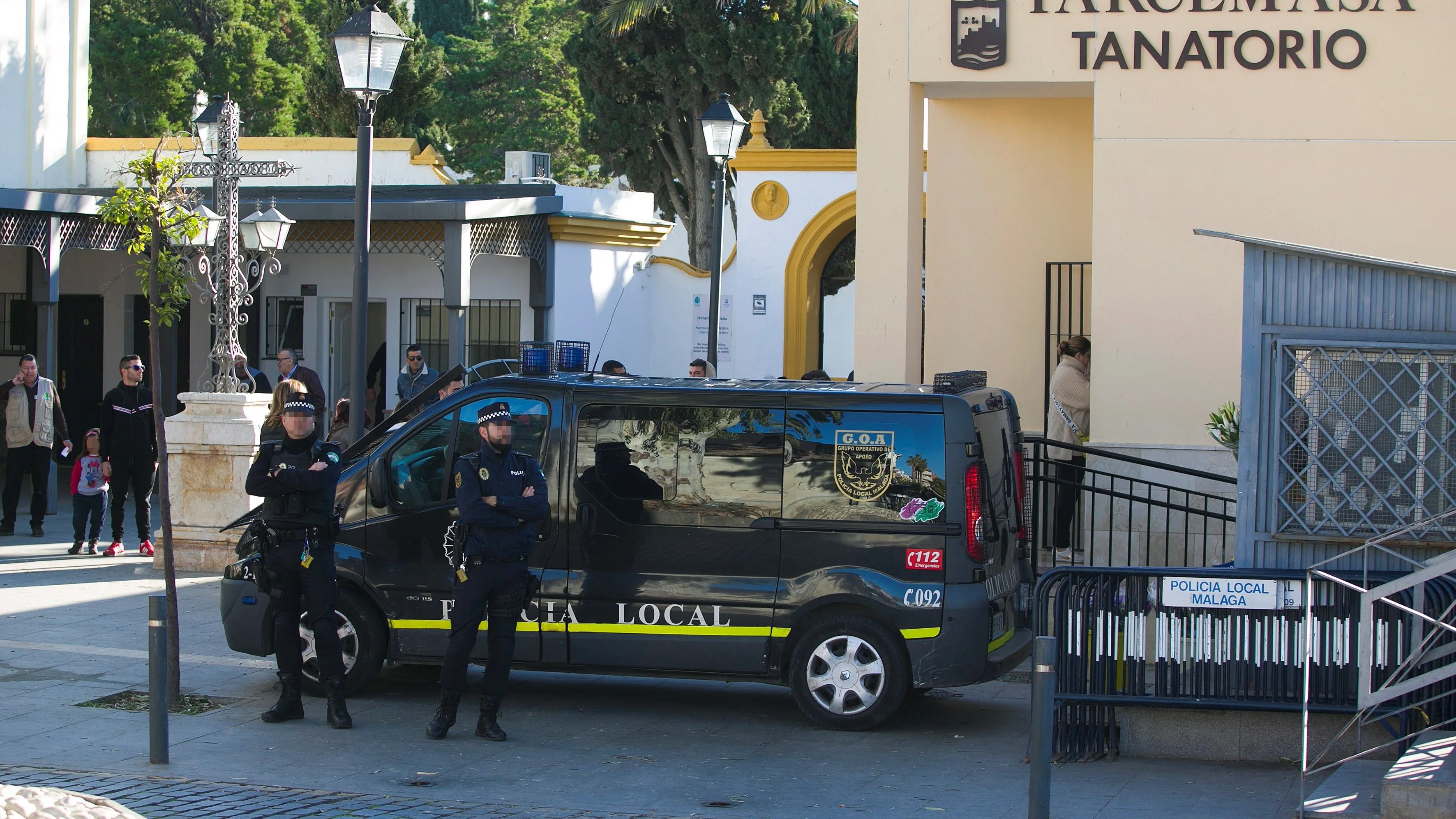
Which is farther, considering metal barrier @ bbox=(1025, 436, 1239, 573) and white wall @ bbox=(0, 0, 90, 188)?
white wall @ bbox=(0, 0, 90, 188)

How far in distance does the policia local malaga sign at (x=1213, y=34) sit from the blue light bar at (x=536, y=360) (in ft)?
14.9

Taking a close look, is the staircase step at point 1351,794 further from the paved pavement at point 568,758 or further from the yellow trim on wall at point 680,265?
the yellow trim on wall at point 680,265

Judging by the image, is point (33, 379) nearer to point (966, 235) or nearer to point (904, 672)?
point (966, 235)

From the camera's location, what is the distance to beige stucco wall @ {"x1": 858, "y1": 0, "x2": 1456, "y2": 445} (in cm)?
1048

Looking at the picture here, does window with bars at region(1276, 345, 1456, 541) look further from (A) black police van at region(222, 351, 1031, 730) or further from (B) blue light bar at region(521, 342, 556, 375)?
(B) blue light bar at region(521, 342, 556, 375)

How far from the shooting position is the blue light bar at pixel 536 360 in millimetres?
8281

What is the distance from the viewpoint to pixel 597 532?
26.1 ft

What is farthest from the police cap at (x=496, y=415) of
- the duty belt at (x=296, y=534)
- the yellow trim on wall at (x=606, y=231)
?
the yellow trim on wall at (x=606, y=231)

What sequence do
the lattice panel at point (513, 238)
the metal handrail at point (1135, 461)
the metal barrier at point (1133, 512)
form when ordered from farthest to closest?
the lattice panel at point (513, 238), the metal barrier at point (1133, 512), the metal handrail at point (1135, 461)

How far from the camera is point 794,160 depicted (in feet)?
69.7

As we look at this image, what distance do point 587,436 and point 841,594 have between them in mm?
1564

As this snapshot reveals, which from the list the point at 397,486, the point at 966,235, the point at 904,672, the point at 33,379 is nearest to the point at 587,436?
the point at 397,486

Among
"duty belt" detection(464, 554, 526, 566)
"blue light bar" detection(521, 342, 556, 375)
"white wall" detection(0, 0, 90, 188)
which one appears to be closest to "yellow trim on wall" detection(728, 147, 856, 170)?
"white wall" detection(0, 0, 90, 188)

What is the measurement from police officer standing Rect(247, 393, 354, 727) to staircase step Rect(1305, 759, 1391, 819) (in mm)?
4600
